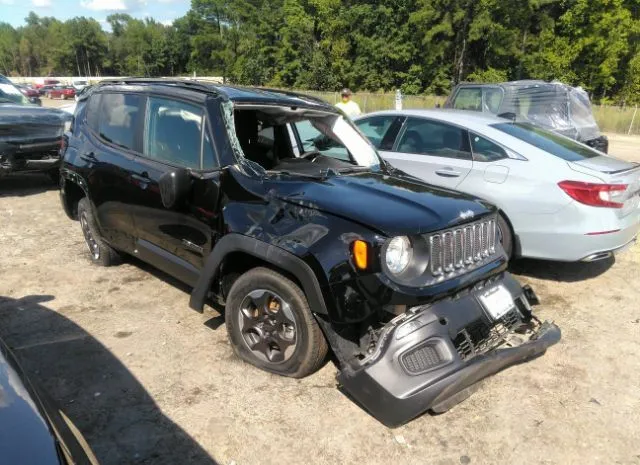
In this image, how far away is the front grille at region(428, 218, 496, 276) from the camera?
3014 mm

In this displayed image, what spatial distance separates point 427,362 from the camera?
2.78 metres

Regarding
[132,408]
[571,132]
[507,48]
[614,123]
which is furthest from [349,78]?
[132,408]

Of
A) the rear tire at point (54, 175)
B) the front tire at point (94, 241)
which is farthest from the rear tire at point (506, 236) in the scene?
the rear tire at point (54, 175)

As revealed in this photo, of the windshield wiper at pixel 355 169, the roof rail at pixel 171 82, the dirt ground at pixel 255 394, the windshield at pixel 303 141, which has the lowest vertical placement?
the dirt ground at pixel 255 394

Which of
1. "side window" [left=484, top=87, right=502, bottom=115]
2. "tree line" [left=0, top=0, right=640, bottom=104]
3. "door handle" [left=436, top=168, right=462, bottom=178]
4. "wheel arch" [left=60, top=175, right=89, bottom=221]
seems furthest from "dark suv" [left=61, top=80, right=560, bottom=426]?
"tree line" [left=0, top=0, right=640, bottom=104]

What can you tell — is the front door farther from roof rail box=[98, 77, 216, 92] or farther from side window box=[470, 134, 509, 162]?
side window box=[470, 134, 509, 162]

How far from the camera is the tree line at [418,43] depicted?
39406 mm

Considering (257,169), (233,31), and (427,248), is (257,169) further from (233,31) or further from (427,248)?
(233,31)

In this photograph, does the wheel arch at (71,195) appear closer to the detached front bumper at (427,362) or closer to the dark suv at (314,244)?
the dark suv at (314,244)

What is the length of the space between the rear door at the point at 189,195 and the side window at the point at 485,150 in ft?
9.80

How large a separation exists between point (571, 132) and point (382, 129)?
4.56 metres

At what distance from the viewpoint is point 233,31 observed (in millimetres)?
75125

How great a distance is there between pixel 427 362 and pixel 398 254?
609 millimetres

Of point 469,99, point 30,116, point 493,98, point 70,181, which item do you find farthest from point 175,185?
point 469,99
